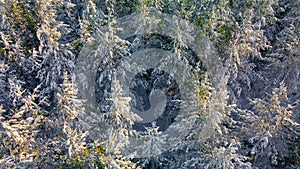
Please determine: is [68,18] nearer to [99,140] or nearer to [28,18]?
[28,18]

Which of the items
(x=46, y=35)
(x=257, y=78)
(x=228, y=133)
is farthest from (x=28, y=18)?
(x=257, y=78)

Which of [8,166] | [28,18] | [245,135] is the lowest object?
[8,166]

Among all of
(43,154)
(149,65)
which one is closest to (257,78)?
(149,65)

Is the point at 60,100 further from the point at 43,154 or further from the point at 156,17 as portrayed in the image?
the point at 156,17

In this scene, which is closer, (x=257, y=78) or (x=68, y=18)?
(x=68, y=18)

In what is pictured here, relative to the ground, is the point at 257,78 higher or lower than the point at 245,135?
higher

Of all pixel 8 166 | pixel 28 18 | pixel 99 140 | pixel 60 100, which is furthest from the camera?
pixel 28 18

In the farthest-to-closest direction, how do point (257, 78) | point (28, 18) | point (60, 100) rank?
point (257, 78), point (28, 18), point (60, 100)
